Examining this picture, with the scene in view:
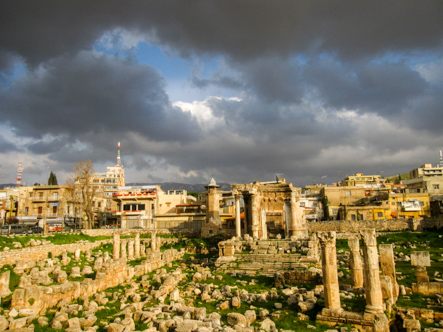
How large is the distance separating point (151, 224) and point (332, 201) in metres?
36.4

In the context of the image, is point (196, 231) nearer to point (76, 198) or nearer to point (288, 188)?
point (288, 188)

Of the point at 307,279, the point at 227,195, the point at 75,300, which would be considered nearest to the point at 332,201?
the point at 227,195

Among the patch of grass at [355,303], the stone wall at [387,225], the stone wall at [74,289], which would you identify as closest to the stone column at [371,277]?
the patch of grass at [355,303]

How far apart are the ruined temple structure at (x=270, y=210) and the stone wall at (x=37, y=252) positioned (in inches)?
647

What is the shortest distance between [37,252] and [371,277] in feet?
84.4

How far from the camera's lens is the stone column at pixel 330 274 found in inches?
538

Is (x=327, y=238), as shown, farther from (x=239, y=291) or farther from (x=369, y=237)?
(x=239, y=291)

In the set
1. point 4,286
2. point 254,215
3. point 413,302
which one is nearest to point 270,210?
point 254,215

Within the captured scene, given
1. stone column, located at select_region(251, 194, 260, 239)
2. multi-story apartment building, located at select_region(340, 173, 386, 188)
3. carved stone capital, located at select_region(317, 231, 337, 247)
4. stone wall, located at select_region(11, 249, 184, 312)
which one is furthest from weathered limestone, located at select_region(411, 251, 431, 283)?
multi-story apartment building, located at select_region(340, 173, 386, 188)

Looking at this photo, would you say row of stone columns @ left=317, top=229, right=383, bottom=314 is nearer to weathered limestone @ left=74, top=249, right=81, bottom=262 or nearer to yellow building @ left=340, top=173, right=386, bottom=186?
weathered limestone @ left=74, top=249, right=81, bottom=262

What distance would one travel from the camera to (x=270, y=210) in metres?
43.5

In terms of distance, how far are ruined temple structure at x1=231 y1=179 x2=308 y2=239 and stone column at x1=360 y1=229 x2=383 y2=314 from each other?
68.0 ft

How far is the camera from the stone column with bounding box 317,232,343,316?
1366cm

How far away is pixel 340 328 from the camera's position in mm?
12609
